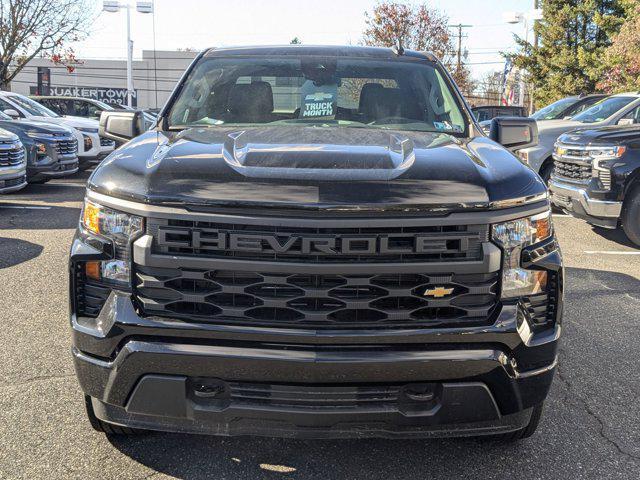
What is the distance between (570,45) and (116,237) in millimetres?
33083

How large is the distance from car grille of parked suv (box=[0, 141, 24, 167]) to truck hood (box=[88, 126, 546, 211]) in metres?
7.62

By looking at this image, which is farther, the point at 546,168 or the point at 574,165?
the point at 546,168

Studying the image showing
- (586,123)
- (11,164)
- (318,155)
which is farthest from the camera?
(586,123)

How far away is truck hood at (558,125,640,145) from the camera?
7.75m

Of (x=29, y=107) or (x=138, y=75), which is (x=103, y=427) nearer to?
(x=29, y=107)

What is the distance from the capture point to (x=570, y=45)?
31797 millimetres

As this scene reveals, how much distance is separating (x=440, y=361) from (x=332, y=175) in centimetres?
77

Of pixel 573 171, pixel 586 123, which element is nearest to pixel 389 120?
pixel 573 171

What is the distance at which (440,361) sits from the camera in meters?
2.40

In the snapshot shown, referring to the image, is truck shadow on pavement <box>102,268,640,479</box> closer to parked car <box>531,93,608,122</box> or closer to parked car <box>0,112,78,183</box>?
parked car <box>0,112,78,183</box>

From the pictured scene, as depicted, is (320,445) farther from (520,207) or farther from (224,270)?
(520,207)

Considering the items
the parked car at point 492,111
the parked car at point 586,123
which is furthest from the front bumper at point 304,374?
the parked car at point 492,111

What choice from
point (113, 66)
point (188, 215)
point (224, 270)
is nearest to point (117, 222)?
point (188, 215)

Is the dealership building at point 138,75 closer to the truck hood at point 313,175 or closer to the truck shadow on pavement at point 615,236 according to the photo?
the truck shadow on pavement at point 615,236
